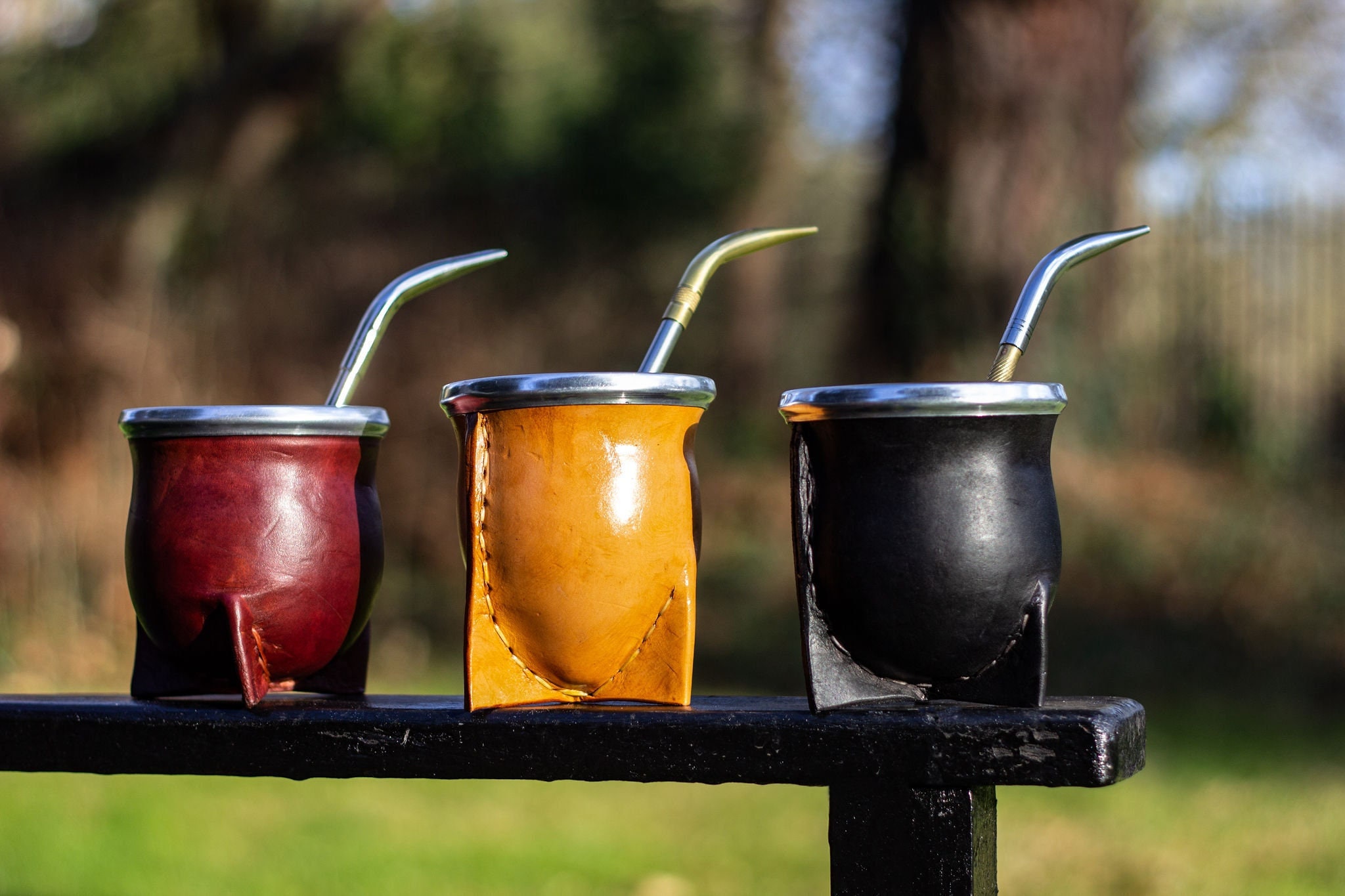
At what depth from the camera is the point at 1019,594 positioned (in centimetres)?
134

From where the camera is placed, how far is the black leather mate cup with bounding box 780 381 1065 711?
1.32 meters

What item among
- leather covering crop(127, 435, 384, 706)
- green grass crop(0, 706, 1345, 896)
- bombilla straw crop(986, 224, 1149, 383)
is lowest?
green grass crop(0, 706, 1345, 896)

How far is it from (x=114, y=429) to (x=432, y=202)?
2.40 meters

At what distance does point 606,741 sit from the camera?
1.39m

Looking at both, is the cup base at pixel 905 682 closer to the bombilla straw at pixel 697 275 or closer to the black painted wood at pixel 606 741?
the black painted wood at pixel 606 741

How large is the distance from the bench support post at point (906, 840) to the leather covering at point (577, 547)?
0.66ft

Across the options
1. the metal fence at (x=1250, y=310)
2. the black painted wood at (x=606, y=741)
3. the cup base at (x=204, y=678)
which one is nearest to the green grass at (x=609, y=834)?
the cup base at (x=204, y=678)

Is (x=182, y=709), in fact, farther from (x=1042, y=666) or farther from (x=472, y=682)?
(x=1042, y=666)

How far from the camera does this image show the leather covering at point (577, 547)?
54.7 inches

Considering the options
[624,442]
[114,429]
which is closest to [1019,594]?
[624,442]

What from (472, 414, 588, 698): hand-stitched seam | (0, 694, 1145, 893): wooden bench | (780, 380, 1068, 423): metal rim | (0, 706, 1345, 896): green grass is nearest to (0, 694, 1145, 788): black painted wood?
(0, 694, 1145, 893): wooden bench

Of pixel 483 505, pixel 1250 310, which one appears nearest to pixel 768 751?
pixel 483 505

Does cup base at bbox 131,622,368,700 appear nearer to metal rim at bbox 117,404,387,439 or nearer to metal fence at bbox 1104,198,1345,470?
metal rim at bbox 117,404,387,439

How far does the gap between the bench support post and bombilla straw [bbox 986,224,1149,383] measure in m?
0.41
